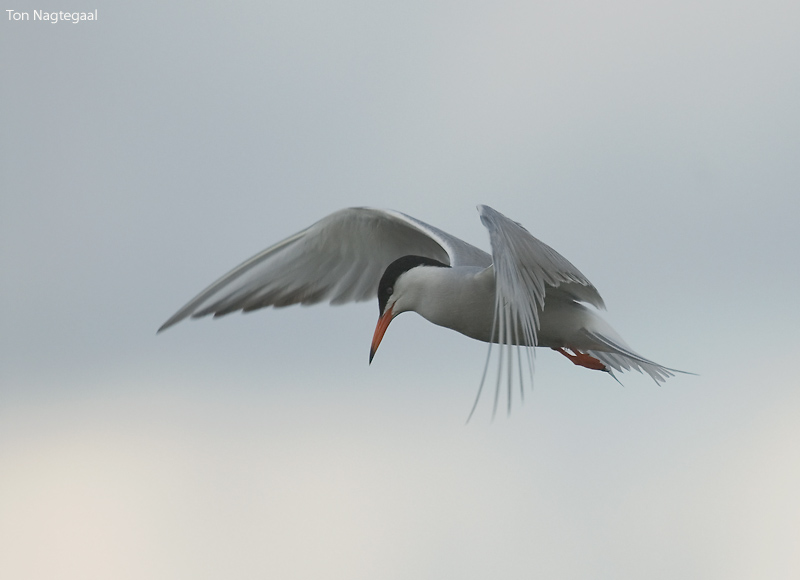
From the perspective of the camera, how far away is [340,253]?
510 inches

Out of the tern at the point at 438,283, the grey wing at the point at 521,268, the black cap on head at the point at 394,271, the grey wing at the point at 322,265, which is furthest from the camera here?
the grey wing at the point at 322,265

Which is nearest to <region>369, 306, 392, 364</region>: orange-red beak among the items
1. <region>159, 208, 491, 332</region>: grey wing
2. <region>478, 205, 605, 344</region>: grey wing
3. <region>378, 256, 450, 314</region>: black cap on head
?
<region>378, 256, 450, 314</region>: black cap on head

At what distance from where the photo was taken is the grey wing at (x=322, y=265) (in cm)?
1255

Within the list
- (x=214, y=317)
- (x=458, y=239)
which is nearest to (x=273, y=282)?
(x=214, y=317)

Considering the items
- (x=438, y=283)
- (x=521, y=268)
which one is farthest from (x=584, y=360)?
(x=521, y=268)

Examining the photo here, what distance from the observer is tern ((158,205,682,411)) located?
9242 mm

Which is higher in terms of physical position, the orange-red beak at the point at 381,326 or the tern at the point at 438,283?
the tern at the point at 438,283

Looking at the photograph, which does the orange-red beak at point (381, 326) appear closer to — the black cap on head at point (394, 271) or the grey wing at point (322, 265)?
the black cap on head at point (394, 271)

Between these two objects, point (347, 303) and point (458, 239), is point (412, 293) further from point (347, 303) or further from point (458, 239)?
point (347, 303)

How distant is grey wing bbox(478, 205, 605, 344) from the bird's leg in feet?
5.96

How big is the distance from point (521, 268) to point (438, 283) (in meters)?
1.49

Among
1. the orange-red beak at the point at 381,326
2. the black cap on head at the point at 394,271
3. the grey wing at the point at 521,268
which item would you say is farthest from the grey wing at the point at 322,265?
the grey wing at the point at 521,268

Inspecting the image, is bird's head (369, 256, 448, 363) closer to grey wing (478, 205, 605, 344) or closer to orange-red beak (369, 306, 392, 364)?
orange-red beak (369, 306, 392, 364)

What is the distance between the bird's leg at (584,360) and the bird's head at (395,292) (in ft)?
A: 6.33
